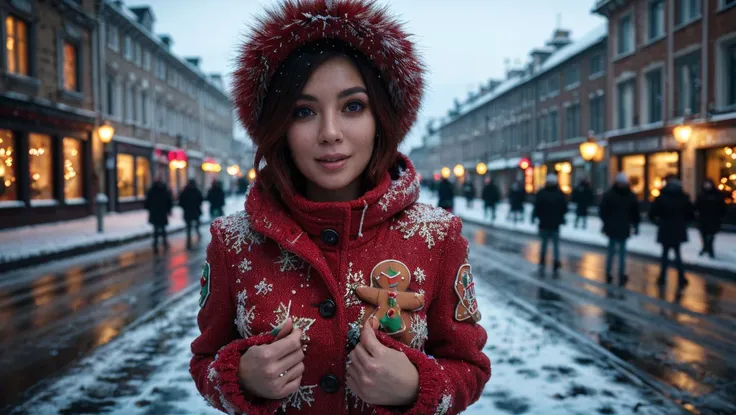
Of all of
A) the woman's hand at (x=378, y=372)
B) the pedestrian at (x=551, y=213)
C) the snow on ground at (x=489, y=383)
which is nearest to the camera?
the woman's hand at (x=378, y=372)

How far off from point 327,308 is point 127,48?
33.3m

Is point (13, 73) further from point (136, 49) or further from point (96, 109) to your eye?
point (136, 49)

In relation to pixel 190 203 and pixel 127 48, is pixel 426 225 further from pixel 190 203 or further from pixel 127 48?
pixel 127 48

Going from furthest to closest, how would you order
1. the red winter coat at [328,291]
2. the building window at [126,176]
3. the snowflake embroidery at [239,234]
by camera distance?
the building window at [126,176]
the snowflake embroidery at [239,234]
the red winter coat at [328,291]

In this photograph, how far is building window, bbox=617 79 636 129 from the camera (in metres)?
25.3

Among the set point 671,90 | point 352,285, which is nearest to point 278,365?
point 352,285

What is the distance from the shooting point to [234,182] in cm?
5569

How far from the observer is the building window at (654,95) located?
2314 centimetres

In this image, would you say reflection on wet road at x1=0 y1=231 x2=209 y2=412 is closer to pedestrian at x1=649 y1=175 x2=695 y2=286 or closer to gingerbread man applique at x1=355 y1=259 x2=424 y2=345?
gingerbread man applique at x1=355 y1=259 x2=424 y2=345

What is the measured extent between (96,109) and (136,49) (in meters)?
8.64

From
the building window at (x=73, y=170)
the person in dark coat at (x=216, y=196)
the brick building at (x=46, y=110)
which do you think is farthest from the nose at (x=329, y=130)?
the building window at (x=73, y=170)

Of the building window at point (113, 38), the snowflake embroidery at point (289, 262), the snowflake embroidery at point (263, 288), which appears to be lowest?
the snowflake embroidery at point (263, 288)

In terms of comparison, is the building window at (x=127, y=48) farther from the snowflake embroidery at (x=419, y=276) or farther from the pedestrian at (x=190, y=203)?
the snowflake embroidery at (x=419, y=276)

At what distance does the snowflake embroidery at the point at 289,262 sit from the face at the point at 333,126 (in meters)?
0.23
